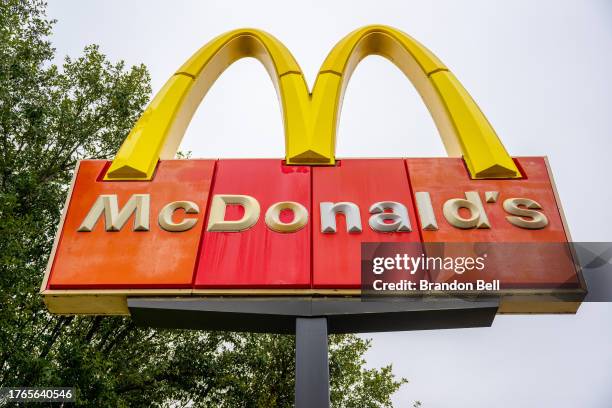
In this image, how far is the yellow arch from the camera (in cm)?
590

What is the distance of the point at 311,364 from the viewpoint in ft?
14.3

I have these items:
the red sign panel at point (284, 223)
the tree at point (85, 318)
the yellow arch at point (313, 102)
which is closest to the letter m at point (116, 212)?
the red sign panel at point (284, 223)

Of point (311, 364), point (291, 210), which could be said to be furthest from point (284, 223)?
point (311, 364)

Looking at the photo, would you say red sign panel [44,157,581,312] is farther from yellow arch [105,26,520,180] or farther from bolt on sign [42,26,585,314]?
yellow arch [105,26,520,180]

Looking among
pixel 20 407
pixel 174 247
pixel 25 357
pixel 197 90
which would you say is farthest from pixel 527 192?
pixel 20 407

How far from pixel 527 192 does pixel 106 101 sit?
9.15 m

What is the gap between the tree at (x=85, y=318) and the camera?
8.70m

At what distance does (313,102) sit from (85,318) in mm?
7607

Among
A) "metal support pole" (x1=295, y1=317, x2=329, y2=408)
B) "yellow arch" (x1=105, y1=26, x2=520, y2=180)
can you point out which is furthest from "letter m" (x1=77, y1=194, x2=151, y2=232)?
"metal support pole" (x1=295, y1=317, x2=329, y2=408)

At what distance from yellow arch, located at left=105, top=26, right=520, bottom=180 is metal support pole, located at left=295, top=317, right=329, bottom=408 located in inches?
81.8

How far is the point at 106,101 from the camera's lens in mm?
11320

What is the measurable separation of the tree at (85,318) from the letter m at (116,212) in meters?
3.69

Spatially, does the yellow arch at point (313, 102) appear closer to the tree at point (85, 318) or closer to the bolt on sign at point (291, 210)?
the bolt on sign at point (291, 210)

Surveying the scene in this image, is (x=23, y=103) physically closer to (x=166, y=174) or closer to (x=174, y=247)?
(x=166, y=174)
